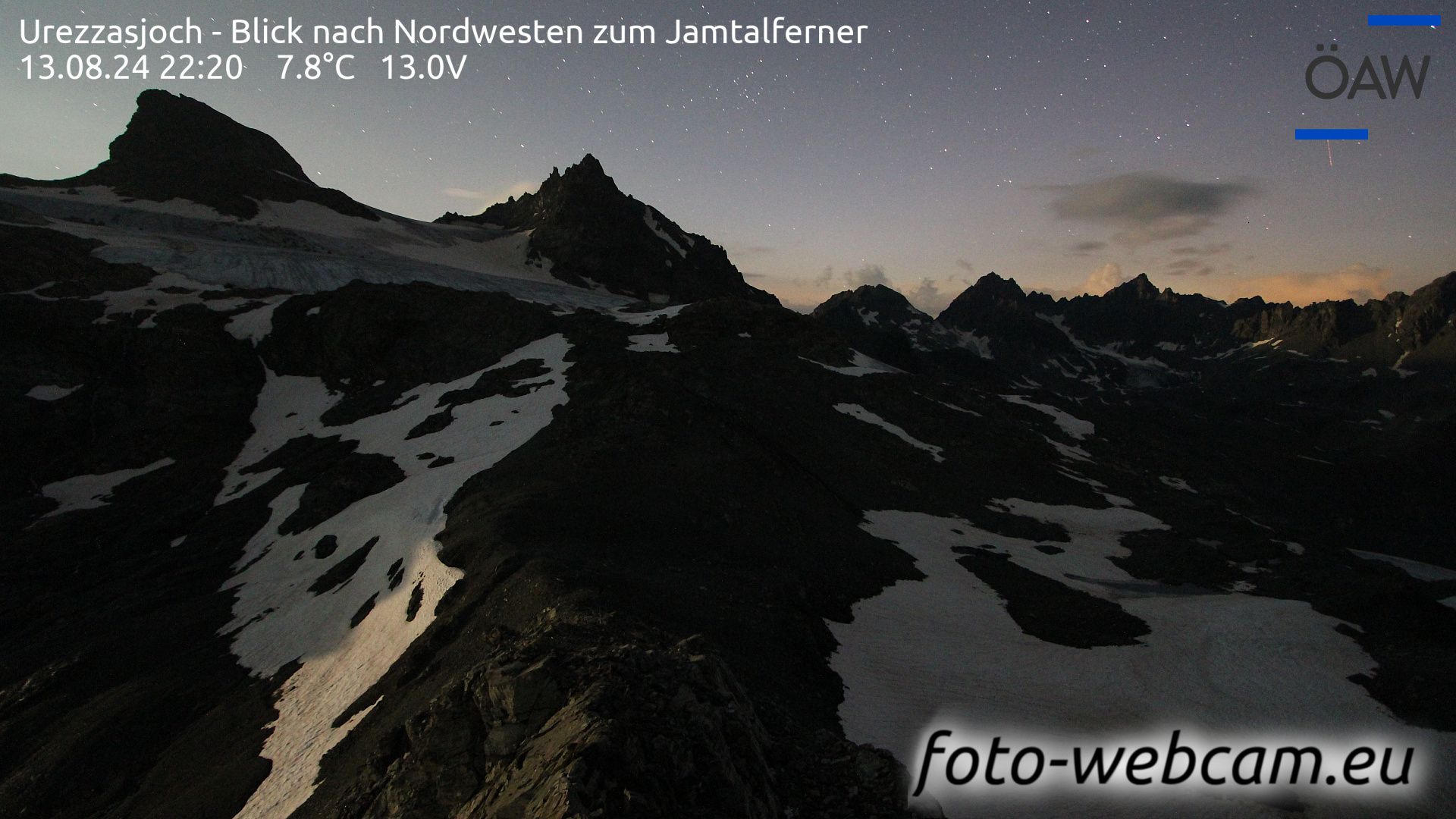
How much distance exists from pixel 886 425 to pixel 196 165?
17041 centimetres

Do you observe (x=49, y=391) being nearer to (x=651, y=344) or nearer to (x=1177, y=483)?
(x=651, y=344)

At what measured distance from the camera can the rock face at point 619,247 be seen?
151125mm

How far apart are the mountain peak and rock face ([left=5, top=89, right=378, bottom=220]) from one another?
0.16 meters

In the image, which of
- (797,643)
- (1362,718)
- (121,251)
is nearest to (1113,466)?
(1362,718)

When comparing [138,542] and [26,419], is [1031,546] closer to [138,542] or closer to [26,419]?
[138,542]

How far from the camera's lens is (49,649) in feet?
103

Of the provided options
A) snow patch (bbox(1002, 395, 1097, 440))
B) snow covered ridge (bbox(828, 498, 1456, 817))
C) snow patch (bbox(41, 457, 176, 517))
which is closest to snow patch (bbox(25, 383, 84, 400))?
snow patch (bbox(41, 457, 176, 517))

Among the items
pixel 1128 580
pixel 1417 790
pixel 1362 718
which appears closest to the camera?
pixel 1417 790

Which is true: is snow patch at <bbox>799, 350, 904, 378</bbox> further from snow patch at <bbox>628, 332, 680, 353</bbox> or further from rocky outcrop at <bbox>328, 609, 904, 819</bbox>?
rocky outcrop at <bbox>328, 609, 904, 819</bbox>

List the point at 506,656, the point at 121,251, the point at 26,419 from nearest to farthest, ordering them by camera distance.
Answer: the point at 506,656 < the point at 26,419 < the point at 121,251

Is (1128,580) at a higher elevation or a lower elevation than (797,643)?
lower

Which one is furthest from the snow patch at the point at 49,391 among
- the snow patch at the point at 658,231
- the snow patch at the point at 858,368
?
the snow patch at the point at 658,231

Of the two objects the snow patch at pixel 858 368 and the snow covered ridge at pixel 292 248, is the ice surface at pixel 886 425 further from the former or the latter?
the snow covered ridge at pixel 292 248

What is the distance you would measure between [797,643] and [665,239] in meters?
165
